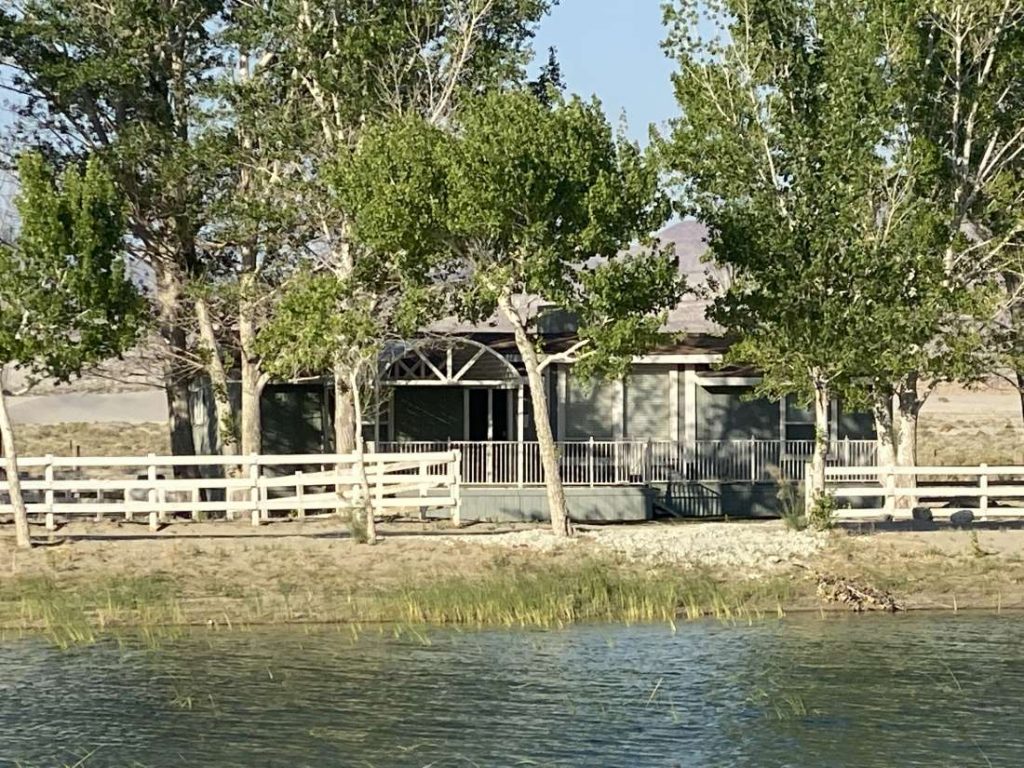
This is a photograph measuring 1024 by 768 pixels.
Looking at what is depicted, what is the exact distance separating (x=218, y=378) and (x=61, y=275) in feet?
31.2

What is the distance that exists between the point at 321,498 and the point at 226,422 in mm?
8106

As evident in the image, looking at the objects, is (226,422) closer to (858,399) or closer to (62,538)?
(62,538)

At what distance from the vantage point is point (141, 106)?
127 feet

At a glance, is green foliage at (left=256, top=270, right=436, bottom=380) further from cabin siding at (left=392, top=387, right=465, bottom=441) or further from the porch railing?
cabin siding at (left=392, top=387, right=465, bottom=441)

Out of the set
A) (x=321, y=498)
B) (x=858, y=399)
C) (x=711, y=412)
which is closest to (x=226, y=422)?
(x=321, y=498)

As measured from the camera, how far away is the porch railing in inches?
1554

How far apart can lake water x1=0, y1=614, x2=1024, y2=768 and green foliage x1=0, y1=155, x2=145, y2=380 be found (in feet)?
21.6

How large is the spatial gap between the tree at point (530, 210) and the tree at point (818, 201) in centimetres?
264

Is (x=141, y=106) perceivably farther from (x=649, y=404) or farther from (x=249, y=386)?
(x=649, y=404)

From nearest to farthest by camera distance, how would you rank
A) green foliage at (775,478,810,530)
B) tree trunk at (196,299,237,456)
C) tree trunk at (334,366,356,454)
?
green foliage at (775,478,810,530)
tree trunk at (334,366,356,454)
tree trunk at (196,299,237,456)

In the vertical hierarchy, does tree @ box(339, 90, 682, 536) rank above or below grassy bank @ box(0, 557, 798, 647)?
above

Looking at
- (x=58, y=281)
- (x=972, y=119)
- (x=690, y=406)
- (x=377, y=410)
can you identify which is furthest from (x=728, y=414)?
(x=58, y=281)

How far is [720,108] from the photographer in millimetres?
34844

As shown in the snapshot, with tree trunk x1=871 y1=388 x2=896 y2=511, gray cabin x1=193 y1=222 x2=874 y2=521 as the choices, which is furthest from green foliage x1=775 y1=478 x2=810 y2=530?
tree trunk x1=871 y1=388 x2=896 y2=511
